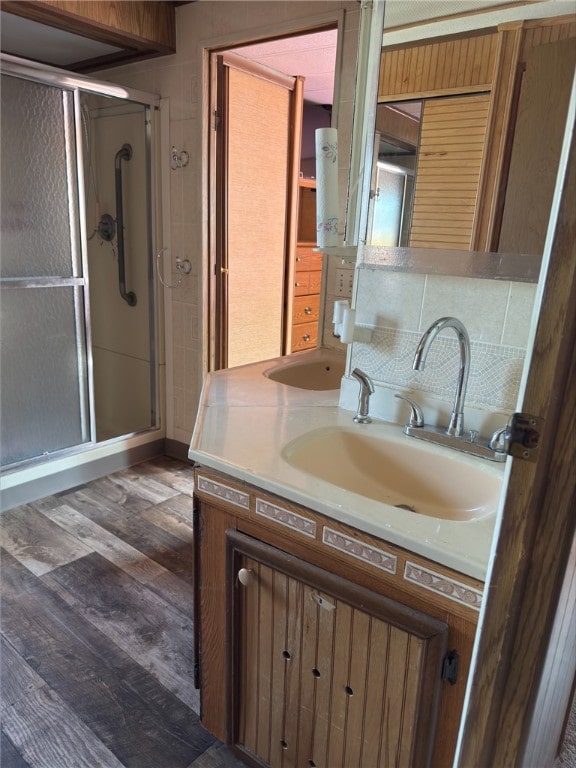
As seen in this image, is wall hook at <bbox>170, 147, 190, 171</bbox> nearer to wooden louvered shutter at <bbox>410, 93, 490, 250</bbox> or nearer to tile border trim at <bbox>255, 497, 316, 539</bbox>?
wooden louvered shutter at <bbox>410, 93, 490, 250</bbox>

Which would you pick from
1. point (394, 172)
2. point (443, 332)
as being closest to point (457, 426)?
point (443, 332)

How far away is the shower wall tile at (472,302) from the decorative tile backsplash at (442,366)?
0.04m

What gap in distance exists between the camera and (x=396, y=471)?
4.37 feet

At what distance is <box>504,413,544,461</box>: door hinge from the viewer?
565mm

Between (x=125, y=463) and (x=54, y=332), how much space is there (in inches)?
32.6

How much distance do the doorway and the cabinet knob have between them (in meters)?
1.83

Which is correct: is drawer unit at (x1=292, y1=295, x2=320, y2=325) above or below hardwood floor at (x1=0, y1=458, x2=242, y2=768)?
above

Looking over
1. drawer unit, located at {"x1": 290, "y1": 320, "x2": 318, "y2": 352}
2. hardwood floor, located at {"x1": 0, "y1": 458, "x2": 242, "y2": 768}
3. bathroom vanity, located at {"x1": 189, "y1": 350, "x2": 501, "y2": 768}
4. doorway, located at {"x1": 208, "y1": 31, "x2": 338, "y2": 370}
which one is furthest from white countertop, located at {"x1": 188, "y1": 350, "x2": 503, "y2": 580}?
drawer unit, located at {"x1": 290, "y1": 320, "x2": 318, "y2": 352}

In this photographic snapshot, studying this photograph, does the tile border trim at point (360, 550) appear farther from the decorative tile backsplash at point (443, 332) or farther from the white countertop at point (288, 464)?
the decorative tile backsplash at point (443, 332)

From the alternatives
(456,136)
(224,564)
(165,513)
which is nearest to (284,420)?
(224,564)

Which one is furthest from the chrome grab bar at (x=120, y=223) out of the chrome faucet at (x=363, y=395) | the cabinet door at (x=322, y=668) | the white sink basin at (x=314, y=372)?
the cabinet door at (x=322, y=668)

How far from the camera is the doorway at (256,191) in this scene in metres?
2.63

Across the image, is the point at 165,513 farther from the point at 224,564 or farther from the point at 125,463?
the point at 224,564

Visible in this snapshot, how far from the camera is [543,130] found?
110 cm
